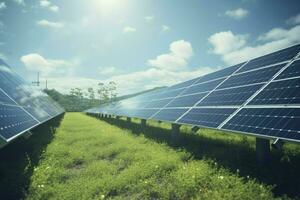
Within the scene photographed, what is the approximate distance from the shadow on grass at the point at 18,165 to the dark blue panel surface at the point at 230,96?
7.56 m

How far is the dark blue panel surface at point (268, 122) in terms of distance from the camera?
20.4 feet

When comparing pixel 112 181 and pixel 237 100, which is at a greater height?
pixel 237 100

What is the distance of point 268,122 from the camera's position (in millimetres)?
7113

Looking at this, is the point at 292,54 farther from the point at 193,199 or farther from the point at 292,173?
the point at 193,199

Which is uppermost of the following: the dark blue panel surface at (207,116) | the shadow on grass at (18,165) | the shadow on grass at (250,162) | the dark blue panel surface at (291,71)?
the dark blue panel surface at (291,71)

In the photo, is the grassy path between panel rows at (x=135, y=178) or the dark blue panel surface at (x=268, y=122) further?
the grassy path between panel rows at (x=135, y=178)

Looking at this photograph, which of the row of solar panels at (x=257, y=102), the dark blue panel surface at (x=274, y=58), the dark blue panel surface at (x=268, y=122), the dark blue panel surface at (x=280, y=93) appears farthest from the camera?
the dark blue panel surface at (x=274, y=58)

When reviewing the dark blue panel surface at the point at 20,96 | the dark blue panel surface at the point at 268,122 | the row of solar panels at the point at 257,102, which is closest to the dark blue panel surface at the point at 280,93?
the row of solar panels at the point at 257,102

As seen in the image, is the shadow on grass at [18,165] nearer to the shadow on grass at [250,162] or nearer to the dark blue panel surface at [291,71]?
the shadow on grass at [250,162]

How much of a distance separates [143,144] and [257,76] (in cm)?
599

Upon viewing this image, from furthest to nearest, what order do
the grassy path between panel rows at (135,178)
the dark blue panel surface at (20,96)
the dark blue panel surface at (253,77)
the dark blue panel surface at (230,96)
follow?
the dark blue panel surface at (20,96)
the dark blue panel surface at (253,77)
the dark blue panel surface at (230,96)
the grassy path between panel rows at (135,178)

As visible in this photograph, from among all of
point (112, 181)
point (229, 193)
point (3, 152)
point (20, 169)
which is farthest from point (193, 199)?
point (3, 152)

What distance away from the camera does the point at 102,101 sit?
346ft

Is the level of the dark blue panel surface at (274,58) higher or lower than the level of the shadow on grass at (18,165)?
higher
